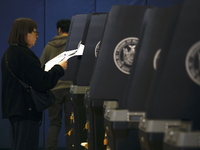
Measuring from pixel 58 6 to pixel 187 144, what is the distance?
7.18m

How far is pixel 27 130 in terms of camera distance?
17.1 ft

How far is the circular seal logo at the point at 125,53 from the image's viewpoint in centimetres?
412

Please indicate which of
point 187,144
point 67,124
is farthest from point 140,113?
point 67,124

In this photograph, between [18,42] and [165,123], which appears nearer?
[165,123]

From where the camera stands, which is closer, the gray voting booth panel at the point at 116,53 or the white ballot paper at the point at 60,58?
the gray voting booth panel at the point at 116,53

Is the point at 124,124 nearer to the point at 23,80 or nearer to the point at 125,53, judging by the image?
the point at 125,53

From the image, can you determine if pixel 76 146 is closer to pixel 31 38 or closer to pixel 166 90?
pixel 31 38

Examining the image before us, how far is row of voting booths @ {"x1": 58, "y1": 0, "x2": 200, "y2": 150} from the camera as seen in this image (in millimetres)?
2760

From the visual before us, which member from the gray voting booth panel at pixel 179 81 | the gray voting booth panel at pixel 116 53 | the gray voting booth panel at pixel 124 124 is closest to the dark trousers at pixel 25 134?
the gray voting booth panel at pixel 116 53

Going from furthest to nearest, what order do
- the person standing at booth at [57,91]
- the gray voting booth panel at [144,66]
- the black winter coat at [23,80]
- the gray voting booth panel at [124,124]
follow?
the person standing at booth at [57,91], the black winter coat at [23,80], the gray voting booth panel at [124,124], the gray voting booth panel at [144,66]

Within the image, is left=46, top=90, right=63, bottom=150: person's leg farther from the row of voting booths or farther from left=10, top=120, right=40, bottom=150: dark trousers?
left=10, top=120, right=40, bottom=150: dark trousers

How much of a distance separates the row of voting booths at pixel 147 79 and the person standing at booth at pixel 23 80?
1.62ft

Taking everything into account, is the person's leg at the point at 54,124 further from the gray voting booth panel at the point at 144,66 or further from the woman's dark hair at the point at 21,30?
the gray voting booth panel at the point at 144,66

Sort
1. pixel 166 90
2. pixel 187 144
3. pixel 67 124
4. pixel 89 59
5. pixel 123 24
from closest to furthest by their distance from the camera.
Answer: pixel 187 144 < pixel 166 90 < pixel 123 24 < pixel 89 59 < pixel 67 124
